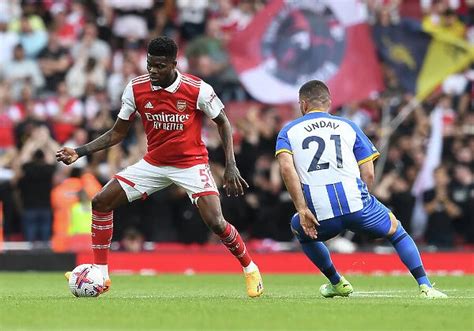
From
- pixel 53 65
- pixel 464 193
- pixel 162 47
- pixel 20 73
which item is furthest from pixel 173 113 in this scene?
pixel 53 65

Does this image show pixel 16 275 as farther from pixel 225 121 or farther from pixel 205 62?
pixel 225 121

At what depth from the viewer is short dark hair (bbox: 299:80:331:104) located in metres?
12.7

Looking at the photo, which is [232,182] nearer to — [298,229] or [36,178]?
[298,229]

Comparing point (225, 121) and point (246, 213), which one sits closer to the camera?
point (225, 121)

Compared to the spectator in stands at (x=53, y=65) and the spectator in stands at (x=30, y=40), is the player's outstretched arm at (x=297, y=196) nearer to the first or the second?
the spectator in stands at (x=53, y=65)

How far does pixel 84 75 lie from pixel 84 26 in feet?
4.15

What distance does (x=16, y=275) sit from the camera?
20469mm

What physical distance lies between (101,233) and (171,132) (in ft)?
4.31

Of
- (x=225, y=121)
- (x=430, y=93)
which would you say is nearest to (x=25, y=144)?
(x=430, y=93)

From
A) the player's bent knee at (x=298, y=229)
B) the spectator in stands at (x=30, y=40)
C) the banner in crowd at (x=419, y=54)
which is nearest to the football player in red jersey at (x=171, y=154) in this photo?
the player's bent knee at (x=298, y=229)

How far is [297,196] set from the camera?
12.3 m

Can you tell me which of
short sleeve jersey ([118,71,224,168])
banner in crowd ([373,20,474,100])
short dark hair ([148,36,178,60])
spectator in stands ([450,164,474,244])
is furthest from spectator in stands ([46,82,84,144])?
short dark hair ([148,36,178,60])

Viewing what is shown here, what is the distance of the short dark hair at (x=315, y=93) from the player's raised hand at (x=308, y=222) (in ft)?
3.85

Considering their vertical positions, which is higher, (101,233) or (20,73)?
(101,233)
